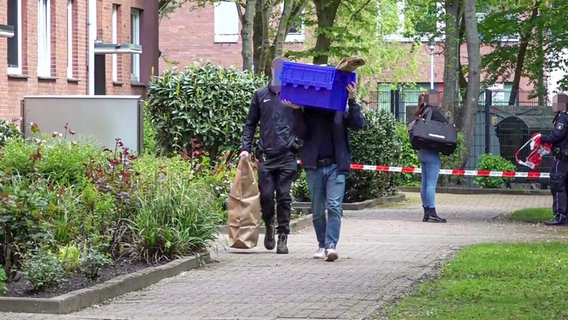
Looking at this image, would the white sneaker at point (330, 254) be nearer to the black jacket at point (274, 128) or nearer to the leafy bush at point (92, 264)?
the black jacket at point (274, 128)

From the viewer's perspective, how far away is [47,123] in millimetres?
19188

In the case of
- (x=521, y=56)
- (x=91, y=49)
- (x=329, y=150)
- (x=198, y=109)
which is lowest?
(x=329, y=150)

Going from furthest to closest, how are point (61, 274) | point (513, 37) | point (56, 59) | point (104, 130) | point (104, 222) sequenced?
1. point (513, 37)
2. point (56, 59)
3. point (104, 130)
4. point (104, 222)
5. point (61, 274)

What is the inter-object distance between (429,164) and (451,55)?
14.2 meters

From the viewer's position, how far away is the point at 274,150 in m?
14.2

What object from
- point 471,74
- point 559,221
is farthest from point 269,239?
point 471,74

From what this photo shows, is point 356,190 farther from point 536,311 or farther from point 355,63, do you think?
point 536,311

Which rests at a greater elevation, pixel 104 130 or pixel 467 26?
pixel 467 26

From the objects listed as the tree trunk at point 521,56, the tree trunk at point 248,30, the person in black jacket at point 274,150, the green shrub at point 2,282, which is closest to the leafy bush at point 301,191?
the tree trunk at point 248,30

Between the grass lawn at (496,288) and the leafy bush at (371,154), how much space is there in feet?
31.7

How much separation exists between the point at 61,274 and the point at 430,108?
10724 mm

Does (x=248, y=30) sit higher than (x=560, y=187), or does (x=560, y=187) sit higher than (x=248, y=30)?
(x=248, y=30)

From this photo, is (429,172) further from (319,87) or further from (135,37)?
(135,37)

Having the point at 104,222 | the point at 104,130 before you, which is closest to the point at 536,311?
the point at 104,222
